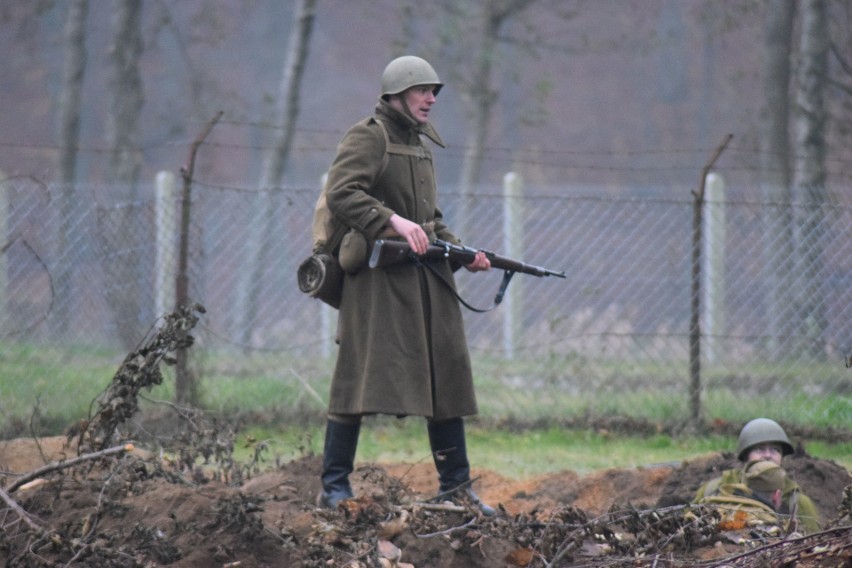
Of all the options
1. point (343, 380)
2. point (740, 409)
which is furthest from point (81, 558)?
point (740, 409)

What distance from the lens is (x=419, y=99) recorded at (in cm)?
525

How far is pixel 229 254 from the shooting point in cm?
1044

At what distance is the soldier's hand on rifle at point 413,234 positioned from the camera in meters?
4.95

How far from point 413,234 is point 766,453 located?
233cm

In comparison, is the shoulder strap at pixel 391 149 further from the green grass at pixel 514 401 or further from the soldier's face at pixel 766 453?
the green grass at pixel 514 401

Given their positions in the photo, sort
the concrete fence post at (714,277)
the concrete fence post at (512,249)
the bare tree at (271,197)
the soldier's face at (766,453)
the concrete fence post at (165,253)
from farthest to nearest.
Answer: the concrete fence post at (512,249) → the bare tree at (271,197) → the concrete fence post at (714,277) → the concrete fence post at (165,253) → the soldier's face at (766,453)

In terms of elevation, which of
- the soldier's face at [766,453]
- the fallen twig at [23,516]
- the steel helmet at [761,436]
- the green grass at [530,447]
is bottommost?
the green grass at [530,447]

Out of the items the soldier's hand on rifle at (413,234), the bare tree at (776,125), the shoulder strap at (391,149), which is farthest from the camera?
the bare tree at (776,125)

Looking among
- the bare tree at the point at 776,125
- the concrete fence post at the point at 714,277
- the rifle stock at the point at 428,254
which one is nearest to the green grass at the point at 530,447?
the concrete fence post at the point at 714,277

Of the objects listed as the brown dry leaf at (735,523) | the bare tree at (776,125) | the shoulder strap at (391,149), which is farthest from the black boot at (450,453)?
the bare tree at (776,125)

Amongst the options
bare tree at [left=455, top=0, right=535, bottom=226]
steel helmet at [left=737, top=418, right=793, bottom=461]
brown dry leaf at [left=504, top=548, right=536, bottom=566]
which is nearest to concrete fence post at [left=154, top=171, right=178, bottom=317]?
steel helmet at [left=737, top=418, right=793, bottom=461]

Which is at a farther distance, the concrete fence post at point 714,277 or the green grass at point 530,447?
the concrete fence post at point 714,277

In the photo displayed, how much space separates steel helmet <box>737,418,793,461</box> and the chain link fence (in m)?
2.40

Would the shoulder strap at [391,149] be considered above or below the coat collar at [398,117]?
below
